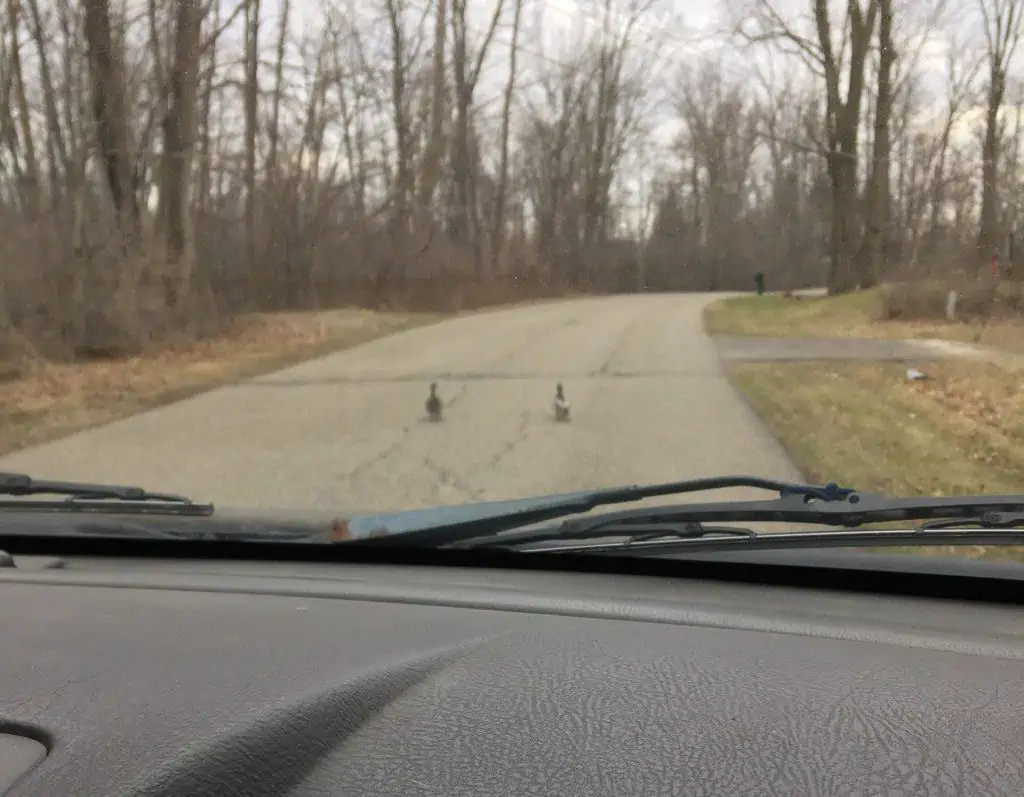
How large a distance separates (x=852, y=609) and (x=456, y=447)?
5713 mm

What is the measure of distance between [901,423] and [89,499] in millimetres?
7514

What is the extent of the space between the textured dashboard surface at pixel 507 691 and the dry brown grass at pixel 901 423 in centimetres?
242

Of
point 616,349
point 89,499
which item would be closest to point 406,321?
point 616,349

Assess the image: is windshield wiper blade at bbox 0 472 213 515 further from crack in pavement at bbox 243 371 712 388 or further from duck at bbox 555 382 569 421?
crack in pavement at bbox 243 371 712 388

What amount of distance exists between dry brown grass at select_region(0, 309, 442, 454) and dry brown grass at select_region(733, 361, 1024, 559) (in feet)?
24.3

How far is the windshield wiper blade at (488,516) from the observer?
361 centimetres

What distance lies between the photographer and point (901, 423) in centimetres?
894

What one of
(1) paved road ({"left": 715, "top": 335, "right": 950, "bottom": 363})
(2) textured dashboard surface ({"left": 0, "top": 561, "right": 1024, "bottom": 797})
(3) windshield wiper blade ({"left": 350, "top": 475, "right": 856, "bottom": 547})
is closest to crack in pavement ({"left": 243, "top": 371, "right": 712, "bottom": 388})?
(1) paved road ({"left": 715, "top": 335, "right": 950, "bottom": 363})

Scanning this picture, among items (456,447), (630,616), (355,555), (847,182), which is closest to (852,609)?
(630,616)

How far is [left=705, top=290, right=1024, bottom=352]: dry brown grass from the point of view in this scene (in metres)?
17.6

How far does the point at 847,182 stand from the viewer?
29.8 metres

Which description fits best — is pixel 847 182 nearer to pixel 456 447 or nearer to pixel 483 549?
pixel 456 447

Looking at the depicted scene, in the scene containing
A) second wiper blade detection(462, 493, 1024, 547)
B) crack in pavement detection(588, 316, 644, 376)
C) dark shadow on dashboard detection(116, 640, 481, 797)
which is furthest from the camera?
crack in pavement detection(588, 316, 644, 376)

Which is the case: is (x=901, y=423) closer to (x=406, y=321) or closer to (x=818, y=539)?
(x=818, y=539)
